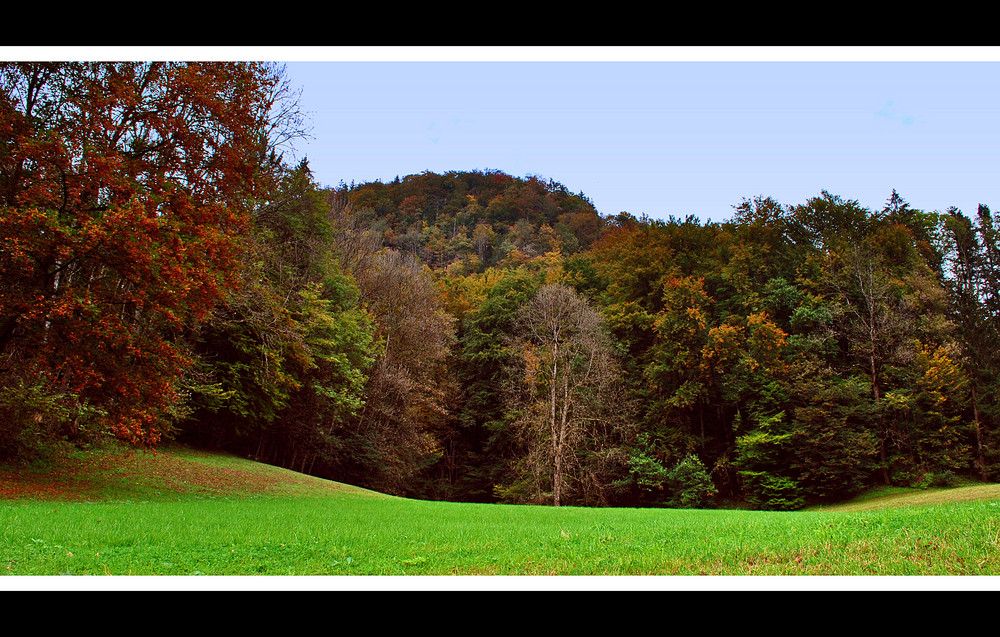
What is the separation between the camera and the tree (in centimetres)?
3247

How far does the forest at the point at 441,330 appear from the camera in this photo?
12.2m

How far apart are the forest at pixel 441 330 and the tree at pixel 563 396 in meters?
0.18

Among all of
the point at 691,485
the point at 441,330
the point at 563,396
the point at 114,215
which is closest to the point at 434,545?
the point at 114,215

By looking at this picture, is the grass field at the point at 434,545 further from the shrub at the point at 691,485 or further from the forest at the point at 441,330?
the shrub at the point at 691,485

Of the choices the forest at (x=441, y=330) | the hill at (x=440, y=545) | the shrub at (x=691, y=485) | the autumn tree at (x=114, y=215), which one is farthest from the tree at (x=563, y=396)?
the autumn tree at (x=114, y=215)

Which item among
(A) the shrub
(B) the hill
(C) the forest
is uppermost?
(C) the forest

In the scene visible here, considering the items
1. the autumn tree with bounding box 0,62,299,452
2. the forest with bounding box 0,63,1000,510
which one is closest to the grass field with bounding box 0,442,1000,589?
the autumn tree with bounding box 0,62,299,452

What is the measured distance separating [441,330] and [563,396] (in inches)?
352

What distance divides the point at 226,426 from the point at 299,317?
7.76 m

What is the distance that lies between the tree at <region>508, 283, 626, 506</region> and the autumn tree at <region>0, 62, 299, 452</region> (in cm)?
2171

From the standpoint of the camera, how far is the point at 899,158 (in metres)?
8.55

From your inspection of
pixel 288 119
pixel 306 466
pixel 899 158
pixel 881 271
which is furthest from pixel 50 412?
pixel 881 271

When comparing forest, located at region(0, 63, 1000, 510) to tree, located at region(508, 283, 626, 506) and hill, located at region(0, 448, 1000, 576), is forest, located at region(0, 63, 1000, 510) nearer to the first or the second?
tree, located at region(508, 283, 626, 506)

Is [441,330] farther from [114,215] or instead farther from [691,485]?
[114,215]
